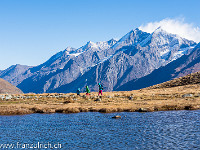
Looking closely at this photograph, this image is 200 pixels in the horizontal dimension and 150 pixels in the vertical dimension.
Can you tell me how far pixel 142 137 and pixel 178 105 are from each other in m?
27.6

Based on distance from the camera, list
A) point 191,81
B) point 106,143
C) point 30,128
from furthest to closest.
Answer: point 191,81, point 30,128, point 106,143

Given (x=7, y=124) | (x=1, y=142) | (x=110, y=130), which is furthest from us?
(x=7, y=124)

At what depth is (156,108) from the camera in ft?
181

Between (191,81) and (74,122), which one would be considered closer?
(74,122)

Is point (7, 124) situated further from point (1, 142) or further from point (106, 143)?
point (106, 143)

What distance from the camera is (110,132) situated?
34312 millimetres

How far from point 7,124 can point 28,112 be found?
13.7m

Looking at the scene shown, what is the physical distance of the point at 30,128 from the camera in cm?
3906

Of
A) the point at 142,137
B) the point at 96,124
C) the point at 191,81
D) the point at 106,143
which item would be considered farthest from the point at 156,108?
the point at 191,81

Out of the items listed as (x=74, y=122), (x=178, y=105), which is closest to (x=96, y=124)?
(x=74, y=122)

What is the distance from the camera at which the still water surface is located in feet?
94.0

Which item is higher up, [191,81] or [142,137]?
[191,81]

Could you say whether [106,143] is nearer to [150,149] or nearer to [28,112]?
[150,149]

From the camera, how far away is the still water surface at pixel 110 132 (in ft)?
94.0
